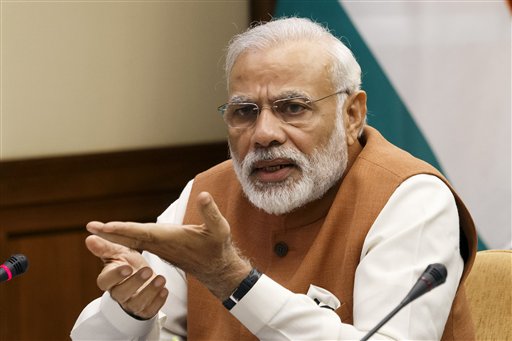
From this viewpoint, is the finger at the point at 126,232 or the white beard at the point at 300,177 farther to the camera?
the white beard at the point at 300,177

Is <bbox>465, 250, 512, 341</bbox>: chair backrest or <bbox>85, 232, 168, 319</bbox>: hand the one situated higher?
<bbox>85, 232, 168, 319</bbox>: hand

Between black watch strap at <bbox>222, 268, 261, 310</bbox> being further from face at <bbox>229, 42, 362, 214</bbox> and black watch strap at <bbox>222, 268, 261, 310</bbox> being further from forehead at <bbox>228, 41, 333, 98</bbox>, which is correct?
forehead at <bbox>228, 41, 333, 98</bbox>

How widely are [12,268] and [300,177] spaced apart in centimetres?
79

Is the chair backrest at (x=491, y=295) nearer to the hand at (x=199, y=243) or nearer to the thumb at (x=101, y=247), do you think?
the hand at (x=199, y=243)

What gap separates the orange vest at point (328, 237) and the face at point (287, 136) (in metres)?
0.07

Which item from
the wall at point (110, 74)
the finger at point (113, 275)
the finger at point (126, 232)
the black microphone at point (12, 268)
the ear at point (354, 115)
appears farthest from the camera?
the wall at point (110, 74)

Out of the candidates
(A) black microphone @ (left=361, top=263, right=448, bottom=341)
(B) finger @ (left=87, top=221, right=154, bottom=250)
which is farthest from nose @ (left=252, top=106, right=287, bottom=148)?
(A) black microphone @ (left=361, top=263, right=448, bottom=341)

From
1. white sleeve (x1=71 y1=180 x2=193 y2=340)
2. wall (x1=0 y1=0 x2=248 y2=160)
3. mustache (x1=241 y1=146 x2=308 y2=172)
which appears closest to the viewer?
white sleeve (x1=71 y1=180 x2=193 y2=340)

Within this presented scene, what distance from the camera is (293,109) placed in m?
2.62

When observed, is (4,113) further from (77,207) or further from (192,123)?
(192,123)

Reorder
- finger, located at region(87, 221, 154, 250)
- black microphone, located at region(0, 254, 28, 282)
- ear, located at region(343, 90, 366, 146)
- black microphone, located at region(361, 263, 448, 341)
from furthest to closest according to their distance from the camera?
ear, located at region(343, 90, 366, 146), black microphone, located at region(0, 254, 28, 282), finger, located at region(87, 221, 154, 250), black microphone, located at region(361, 263, 448, 341)

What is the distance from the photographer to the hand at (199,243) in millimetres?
2045

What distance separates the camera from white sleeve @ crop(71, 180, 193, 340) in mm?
2475

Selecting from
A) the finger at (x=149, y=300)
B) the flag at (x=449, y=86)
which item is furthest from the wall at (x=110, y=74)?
the finger at (x=149, y=300)
